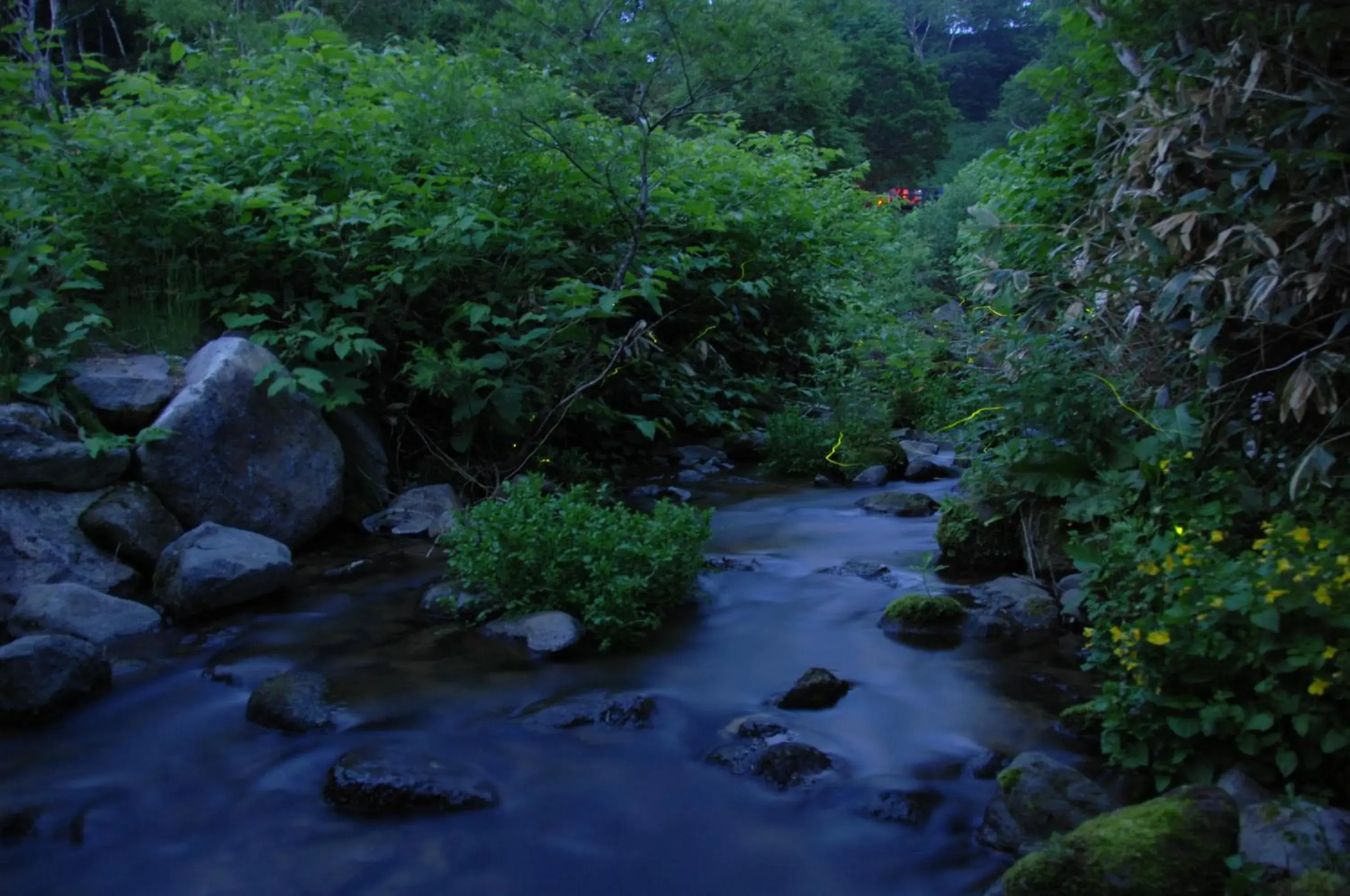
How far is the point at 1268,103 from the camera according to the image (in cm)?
410

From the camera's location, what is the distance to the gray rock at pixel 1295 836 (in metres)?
2.83

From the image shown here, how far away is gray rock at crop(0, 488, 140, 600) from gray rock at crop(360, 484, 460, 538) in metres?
1.67

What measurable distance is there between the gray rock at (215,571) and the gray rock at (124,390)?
3.21 feet

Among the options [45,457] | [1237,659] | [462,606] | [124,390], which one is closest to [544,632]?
[462,606]

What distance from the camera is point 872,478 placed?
29.5 ft

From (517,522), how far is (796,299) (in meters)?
7.39

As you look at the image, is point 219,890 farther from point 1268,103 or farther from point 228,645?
point 1268,103

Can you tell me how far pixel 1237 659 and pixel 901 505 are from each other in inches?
183

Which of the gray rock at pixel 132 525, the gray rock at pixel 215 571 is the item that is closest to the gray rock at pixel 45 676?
the gray rock at pixel 215 571

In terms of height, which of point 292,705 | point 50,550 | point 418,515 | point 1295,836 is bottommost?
point 1295,836

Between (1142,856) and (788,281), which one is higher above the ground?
(788,281)

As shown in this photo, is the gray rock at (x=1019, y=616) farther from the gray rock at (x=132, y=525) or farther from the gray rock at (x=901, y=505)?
the gray rock at (x=132, y=525)

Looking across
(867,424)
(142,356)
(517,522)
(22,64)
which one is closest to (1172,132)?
(517,522)

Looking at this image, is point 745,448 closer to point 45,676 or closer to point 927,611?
point 927,611
